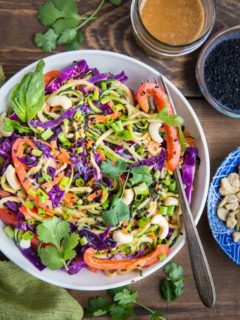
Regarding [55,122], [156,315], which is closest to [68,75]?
[55,122]

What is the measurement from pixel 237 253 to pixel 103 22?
1.13 m

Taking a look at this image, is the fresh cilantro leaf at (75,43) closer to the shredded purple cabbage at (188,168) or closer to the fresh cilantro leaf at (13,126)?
the fresh cilantro leaf at (13,126)

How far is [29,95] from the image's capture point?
1.84 meters

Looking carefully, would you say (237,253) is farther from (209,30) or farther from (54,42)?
(54,42)

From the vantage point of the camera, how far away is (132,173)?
76.0 inches

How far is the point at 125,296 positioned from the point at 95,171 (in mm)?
598

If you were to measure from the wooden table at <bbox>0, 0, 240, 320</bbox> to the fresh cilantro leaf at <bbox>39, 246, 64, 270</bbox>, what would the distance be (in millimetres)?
382

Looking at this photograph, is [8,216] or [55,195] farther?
[8,216]

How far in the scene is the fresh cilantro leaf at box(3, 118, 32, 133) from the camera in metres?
1.90

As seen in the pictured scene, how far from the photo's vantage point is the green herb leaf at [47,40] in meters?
2.20

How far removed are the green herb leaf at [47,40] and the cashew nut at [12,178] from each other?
571mm

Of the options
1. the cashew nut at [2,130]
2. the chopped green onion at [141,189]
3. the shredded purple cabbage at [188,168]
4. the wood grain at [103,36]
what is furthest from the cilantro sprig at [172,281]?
the cashew nut at [2,130]

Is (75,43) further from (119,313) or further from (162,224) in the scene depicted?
(119,313)

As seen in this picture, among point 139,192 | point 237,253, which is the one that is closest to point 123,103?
point 139,192
